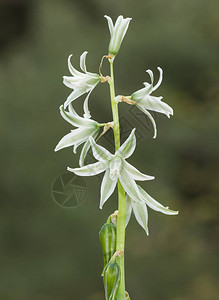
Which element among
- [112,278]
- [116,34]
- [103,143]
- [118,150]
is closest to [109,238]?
[112,278]

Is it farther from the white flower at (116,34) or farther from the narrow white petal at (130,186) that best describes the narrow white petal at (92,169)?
the white flower at (116,34)

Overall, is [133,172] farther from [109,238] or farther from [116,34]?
[116,34]

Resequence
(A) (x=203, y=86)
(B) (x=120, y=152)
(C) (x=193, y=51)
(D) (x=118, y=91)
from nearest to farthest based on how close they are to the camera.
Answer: (B) (x=120, y=152) < (D) (x=118, y=91) < (C) (x=193, y=51) < (A) (x=203, y=86)

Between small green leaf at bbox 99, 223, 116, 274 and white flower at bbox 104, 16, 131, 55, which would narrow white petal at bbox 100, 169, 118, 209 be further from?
white flower at bbox 104, 16, 131, 55

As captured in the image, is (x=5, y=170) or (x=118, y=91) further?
(x=118, y=91)

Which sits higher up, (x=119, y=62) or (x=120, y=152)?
(x=119, y=62)

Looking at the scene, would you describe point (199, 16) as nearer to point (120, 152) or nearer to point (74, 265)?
point (74, 265)

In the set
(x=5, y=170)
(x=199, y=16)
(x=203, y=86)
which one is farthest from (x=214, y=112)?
(x=5, y=170)
